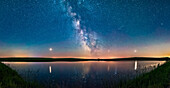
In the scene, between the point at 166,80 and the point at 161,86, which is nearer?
the point at 161,86

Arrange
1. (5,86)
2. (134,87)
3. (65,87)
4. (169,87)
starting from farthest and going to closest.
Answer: (65,87) < (134,87) < (5,86) < (169,87)

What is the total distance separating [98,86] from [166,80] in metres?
9.01

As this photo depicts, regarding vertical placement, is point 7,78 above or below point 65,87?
above

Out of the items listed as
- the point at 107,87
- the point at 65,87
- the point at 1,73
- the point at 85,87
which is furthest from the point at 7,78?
the point at 107,87

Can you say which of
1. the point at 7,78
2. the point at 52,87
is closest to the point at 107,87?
the point at 52,87

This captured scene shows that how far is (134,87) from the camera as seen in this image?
15.2 m

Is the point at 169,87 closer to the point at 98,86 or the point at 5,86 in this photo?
the point at 98,86

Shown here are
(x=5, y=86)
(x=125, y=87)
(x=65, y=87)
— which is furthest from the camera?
(x=65, y=87)

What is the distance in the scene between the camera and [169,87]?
37.9 feet

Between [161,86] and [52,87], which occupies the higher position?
[161,86]

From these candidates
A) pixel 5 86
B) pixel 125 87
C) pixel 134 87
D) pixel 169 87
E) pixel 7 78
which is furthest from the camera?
pixel 125 87

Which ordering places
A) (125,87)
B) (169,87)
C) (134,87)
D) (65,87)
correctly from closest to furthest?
(169,87)
(134,87)
(125,87)
(65,87)

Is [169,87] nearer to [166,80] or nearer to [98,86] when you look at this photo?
[166,80]

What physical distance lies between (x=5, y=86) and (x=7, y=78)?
1.87m
